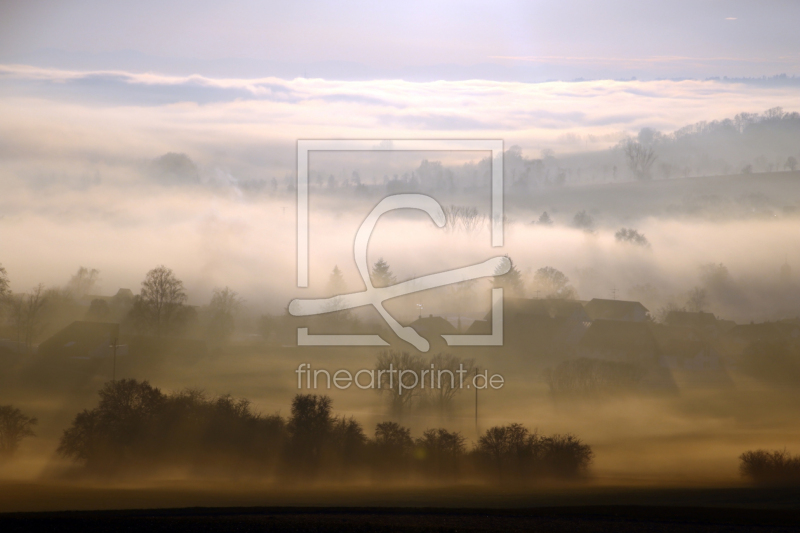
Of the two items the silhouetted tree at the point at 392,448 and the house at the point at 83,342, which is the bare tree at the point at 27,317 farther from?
the silhouetted tree at the point at 392,448

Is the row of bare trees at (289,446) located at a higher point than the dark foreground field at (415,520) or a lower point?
higher

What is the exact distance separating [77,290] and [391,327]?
2270 cm

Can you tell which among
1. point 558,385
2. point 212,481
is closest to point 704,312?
point 558,385

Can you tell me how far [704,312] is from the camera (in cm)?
5097

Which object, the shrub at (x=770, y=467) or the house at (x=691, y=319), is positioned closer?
the shrub at (x=770, y=467)

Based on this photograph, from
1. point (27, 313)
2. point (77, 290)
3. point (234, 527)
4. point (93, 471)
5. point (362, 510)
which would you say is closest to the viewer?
point (234, 527)

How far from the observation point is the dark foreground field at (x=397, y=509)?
2709cm

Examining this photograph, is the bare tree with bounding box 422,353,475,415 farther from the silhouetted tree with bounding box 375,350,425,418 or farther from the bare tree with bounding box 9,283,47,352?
the bare tree with bounding box 9,283,47,352

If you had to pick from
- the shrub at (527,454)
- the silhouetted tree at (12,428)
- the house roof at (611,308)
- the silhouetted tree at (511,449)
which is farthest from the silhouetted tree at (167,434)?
the house roof at (611,308)

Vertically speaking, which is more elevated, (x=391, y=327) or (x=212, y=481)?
(x=391, y=327)

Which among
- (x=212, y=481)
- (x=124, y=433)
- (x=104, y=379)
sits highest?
(x=104, y=379)

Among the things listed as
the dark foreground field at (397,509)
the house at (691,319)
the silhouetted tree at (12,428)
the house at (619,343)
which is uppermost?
the house at (691,319)

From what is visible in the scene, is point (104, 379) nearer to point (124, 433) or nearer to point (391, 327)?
point (124, 433)

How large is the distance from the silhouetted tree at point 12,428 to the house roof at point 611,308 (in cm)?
3618
